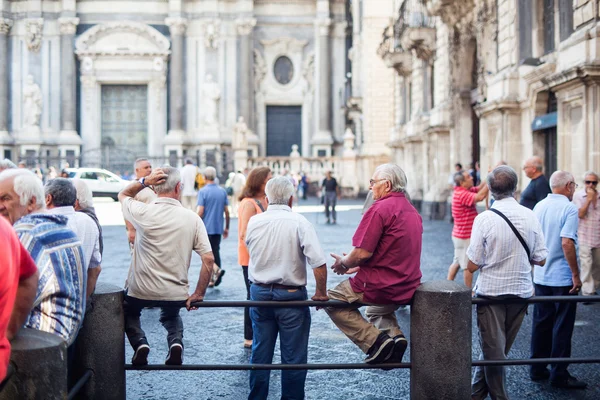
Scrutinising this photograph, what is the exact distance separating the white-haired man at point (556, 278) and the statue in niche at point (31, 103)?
39.5 metres

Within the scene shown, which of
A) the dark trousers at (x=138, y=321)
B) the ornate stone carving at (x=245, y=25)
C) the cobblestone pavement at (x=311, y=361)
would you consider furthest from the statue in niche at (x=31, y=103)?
the dark trousers at (x=138, y=321)

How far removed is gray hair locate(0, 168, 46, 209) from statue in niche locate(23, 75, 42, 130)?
40.4m

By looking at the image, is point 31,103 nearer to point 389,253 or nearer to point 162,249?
point 162,249

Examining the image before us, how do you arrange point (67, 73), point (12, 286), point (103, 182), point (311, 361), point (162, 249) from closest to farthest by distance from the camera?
1. point (12, 286)
2. point (162, 249)
3. point (311, 361)
4. point (103, 182)
5. point (67, 73)

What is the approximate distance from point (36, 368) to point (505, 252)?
3.30 metres

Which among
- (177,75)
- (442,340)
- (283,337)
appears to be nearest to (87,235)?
(283,337)

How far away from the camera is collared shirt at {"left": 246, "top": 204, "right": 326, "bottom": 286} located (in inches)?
220

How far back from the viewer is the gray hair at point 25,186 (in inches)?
178

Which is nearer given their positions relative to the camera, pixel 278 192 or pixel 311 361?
pixel 278 192

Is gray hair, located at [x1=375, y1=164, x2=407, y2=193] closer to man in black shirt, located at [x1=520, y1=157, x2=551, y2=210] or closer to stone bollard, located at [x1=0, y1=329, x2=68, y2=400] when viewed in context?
stone bollard, located at [x1=0, y1=329, x2=68, y2=400]

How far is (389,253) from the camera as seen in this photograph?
5.33 metres

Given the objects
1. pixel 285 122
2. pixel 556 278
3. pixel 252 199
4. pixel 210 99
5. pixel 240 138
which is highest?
pixel 210 99

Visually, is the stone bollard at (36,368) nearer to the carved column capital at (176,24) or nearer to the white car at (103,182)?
the white car at (103,182)

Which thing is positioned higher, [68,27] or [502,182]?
[68,27]
